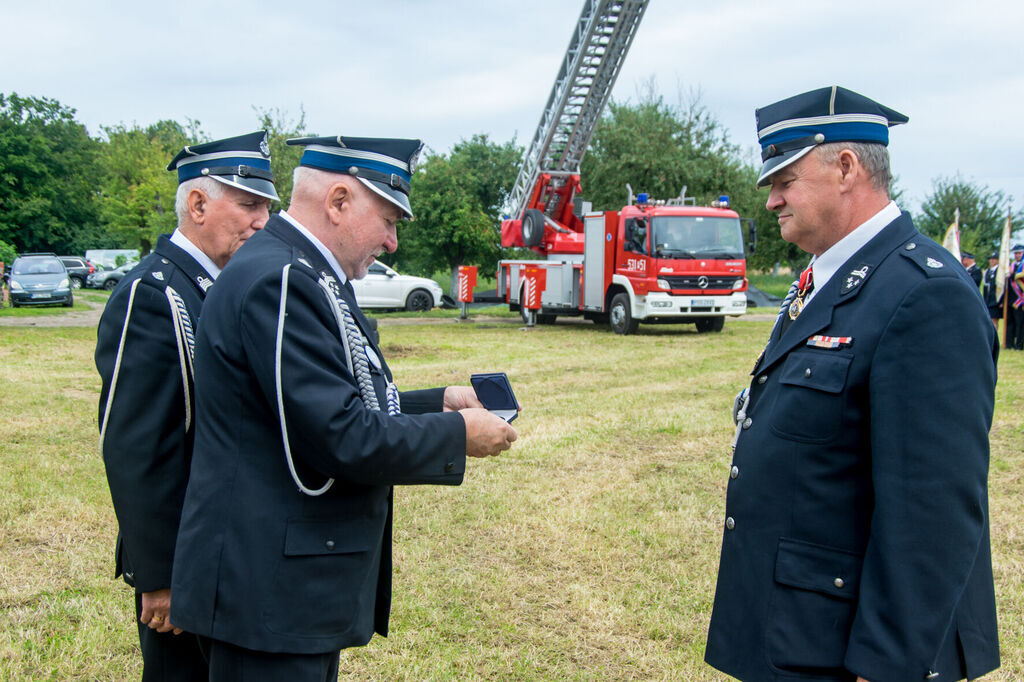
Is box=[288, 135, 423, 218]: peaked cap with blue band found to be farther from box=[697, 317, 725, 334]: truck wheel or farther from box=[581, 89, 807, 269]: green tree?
box=[581, 89, 807, 269]: green tree

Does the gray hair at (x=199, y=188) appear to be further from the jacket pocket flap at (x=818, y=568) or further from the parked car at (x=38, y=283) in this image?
the parked car at (x=38, y=283)

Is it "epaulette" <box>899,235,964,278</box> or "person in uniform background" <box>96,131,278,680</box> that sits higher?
"epaulette" <box>899,235,964,278</box>

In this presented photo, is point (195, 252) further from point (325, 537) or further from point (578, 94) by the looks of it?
point (578, 94)

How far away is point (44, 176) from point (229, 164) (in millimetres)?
54887

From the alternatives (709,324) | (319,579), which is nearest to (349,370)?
(319,579)

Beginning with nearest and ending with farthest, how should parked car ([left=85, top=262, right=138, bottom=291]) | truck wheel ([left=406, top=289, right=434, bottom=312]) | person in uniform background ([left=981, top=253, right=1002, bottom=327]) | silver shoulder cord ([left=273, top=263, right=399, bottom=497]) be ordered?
silver shoulder cord ([left=273, top=263, right=399, bottom=497])
person in uniform background ([left=981, top=253, right=1002, bottom=327])
truck wheel ([left=406, top=289, right=434, bottom=312])
parked car ([left=85, top=262, right=138, bottom=291])

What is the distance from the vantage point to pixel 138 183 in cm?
4931

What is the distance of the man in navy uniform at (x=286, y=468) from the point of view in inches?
71.6

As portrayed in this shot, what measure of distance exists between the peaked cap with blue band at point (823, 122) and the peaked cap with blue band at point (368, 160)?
96 cm

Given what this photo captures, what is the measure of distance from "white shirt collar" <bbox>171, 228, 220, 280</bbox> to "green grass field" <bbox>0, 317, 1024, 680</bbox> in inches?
72.3

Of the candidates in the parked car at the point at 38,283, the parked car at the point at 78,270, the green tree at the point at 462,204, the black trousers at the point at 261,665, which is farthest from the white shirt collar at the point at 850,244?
the parked car at the point at 78,270

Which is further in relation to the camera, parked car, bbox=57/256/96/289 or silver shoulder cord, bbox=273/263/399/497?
parked car, bbox=57/256/96/289

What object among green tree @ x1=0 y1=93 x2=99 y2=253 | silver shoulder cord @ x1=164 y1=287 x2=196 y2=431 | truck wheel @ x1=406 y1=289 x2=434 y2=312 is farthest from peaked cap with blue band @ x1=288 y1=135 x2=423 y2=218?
green tree @ x1=0 y1=93 x2=99 y2=253

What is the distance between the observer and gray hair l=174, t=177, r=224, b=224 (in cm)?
274
